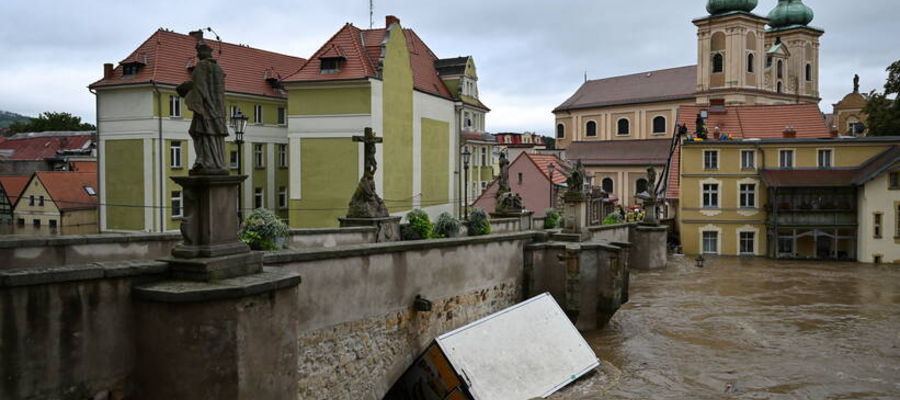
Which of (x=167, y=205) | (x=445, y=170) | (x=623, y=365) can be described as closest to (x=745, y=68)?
(x=445, y=170)

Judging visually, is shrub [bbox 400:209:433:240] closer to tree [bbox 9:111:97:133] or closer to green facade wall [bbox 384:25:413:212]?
green facade wall [bbox 384:25:413:212]

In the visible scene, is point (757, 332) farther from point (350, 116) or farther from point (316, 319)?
point (350, 116)

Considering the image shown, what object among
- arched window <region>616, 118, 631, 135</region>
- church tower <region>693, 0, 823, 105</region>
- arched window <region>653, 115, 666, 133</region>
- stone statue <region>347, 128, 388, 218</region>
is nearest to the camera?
stone statue <region>347, 128, 388, 218</region>

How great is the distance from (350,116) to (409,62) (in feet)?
16.8

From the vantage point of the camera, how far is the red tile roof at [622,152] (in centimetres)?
6912

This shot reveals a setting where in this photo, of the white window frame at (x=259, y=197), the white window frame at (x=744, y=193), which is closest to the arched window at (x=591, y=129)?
the white window frame at (x=744, y=193)

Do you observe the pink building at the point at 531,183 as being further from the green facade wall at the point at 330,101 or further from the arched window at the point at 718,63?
the arched window at the point at 718,63

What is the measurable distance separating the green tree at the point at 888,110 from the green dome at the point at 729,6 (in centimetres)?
1689

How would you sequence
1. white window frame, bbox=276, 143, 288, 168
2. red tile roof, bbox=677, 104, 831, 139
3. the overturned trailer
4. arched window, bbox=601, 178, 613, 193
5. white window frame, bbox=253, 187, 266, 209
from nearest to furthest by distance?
the overturned trailer, white window frame, bbox=253, 187, 266, 209, white window frame, bbox=276, 143, 288, 168, red tile roof, bbox=677, 104, 831, 139, arched window, bbox=601, 178, 613, 193

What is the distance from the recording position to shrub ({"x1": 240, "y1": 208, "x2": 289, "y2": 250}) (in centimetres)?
1066

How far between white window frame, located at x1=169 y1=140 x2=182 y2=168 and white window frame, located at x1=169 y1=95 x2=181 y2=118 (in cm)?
118

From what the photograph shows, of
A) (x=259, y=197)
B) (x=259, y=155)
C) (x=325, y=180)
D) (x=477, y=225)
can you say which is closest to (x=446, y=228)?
(x=477, y=225)

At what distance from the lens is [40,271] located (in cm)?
648

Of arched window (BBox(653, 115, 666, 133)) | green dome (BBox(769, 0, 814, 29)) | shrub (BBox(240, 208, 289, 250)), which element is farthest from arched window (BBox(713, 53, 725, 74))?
shrub (BBox(240, 208, 289, 250))
